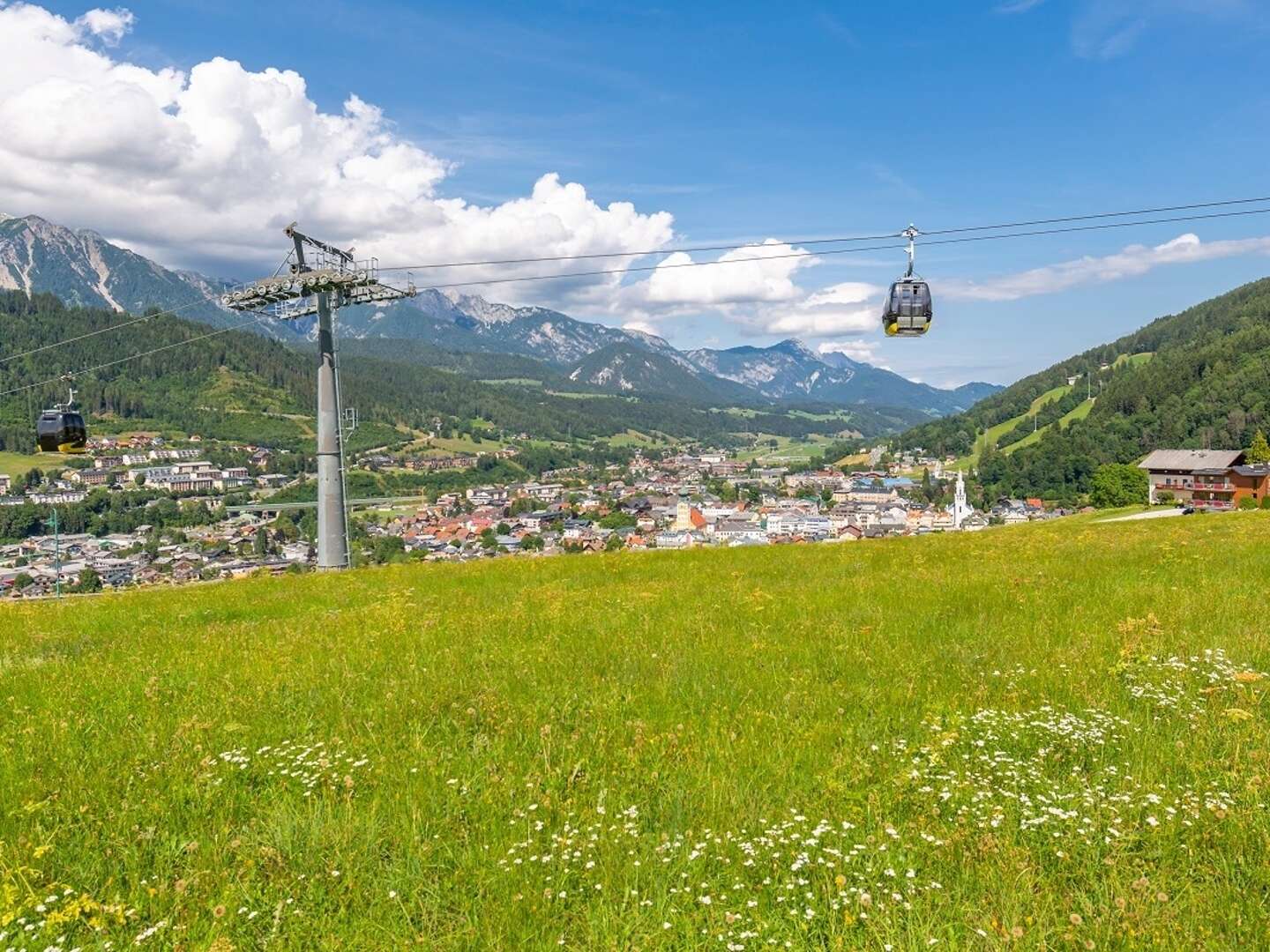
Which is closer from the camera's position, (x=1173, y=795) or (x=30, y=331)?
(x=1173, y=795)

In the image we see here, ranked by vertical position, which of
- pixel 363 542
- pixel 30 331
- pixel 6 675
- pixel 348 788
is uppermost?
pixel 30 331

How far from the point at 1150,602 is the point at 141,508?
146 metres

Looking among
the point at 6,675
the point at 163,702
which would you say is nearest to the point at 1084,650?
the point at 163,702

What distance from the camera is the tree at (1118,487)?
7838 centimetres

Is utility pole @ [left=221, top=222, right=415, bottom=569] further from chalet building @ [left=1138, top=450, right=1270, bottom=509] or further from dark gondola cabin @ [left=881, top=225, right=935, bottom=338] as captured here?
chalet building @ [left=1138, top=450, right=1270, bottom=509]

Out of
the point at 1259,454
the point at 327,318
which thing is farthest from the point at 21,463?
the point at 1259,454

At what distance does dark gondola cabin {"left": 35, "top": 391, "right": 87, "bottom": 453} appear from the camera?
20.9 metres

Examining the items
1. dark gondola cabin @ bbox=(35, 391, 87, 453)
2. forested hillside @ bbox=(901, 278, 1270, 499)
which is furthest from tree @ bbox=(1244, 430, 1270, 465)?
dark gondola cabin @ bbox=(35, 391, 87, 453)

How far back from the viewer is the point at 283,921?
11.5 feet

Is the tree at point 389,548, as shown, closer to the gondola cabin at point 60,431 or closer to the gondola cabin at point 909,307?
the gondola cabin at point 60,431

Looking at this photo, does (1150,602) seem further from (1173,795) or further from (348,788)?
(348,788)

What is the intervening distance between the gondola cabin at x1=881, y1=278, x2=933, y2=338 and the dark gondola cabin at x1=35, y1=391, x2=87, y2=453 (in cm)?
2450

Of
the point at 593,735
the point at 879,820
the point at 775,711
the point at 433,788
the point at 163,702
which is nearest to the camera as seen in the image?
the point at 879,820

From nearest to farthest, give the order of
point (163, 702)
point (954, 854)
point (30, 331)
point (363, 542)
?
1. point (954, 854)
2. point (163, 702)
3. point (363, 542)
4. point (30, 331)
